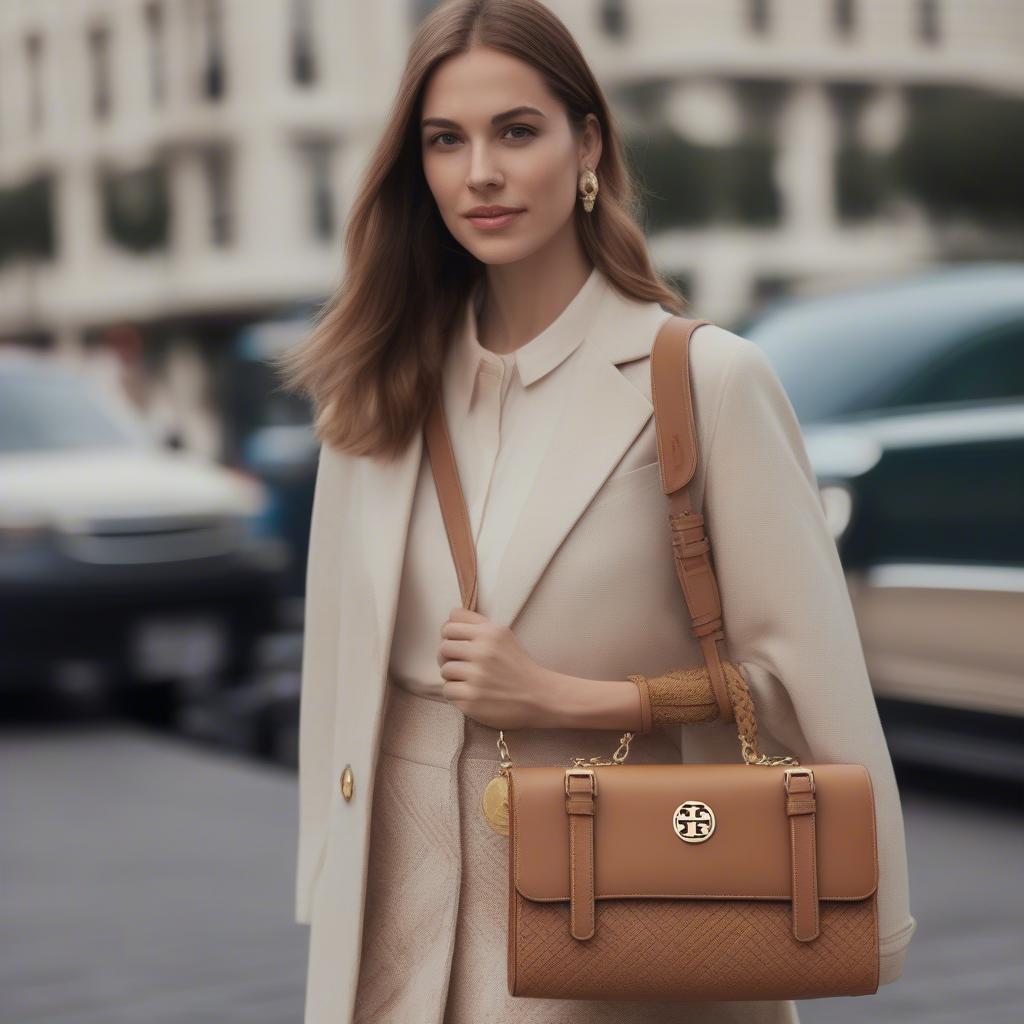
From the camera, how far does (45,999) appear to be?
479 centimetres

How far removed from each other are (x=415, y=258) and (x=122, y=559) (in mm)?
6449

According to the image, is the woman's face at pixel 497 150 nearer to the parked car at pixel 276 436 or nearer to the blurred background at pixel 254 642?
the blurred background at pixel 254 642

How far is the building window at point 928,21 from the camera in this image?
1874 inches

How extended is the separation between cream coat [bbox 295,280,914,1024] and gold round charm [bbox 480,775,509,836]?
0.29 ft

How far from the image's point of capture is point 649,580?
8.05 feet

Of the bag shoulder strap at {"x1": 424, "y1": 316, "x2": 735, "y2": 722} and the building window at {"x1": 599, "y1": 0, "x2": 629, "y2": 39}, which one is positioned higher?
the building window at {"x1": 599, "y1": 0, "x2": 629, "y2": 39}

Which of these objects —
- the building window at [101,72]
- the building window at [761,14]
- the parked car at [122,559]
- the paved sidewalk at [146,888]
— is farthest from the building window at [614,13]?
the paved sidewalk at [146,888]

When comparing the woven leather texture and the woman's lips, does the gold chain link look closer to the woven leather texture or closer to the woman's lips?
the woven leather texture

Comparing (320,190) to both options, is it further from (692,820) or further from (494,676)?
(692,820)

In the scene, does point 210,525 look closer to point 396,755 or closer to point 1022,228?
point 396,755

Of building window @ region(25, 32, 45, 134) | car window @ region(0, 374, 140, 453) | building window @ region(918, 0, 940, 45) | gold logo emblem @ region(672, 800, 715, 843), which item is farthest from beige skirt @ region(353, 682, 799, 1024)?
building window @ region(25, 32, 45, 134)

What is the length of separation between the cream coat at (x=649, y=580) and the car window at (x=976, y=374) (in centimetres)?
431

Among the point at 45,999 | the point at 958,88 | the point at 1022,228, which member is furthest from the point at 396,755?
the point at 958,88

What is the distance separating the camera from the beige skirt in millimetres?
2475
